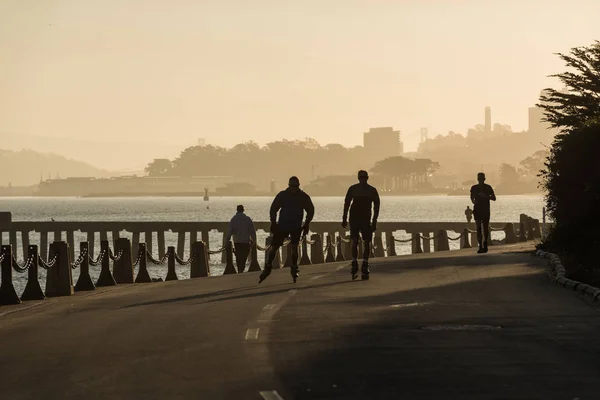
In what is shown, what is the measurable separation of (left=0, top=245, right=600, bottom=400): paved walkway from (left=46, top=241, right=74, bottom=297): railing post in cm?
30

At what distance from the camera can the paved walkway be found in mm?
11164

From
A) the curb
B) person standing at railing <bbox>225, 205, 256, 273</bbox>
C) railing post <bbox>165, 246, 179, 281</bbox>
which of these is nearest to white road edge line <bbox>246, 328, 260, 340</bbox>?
the curb

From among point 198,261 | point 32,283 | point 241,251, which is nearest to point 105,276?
point 32,283

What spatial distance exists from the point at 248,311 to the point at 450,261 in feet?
50.3

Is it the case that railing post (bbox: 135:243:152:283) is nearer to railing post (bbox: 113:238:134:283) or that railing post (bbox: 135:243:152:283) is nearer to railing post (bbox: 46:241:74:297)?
railing post (bbox: 113:238:134:283)

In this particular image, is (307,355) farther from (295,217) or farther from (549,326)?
(295,217)

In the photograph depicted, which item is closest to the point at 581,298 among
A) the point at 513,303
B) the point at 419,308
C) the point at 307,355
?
the point at 513,303

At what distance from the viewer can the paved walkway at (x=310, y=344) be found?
11164 mm

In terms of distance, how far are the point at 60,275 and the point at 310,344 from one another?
441 inches

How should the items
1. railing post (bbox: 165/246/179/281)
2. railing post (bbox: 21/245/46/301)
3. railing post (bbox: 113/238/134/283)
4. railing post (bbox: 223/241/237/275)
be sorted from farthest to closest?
railing post (bbox: 223/241/237/275), railing post (bbox: 165/246/179/281), railing post (bbox: 113/238/134/283), railing post (bbox: 21/245/46/301)

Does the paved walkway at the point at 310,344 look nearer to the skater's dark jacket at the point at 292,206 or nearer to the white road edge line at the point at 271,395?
the white road edge line at the point at 271,395

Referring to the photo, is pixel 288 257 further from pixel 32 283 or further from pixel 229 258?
pixel 32 283

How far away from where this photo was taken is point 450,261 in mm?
33688

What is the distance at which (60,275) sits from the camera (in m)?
24.6
